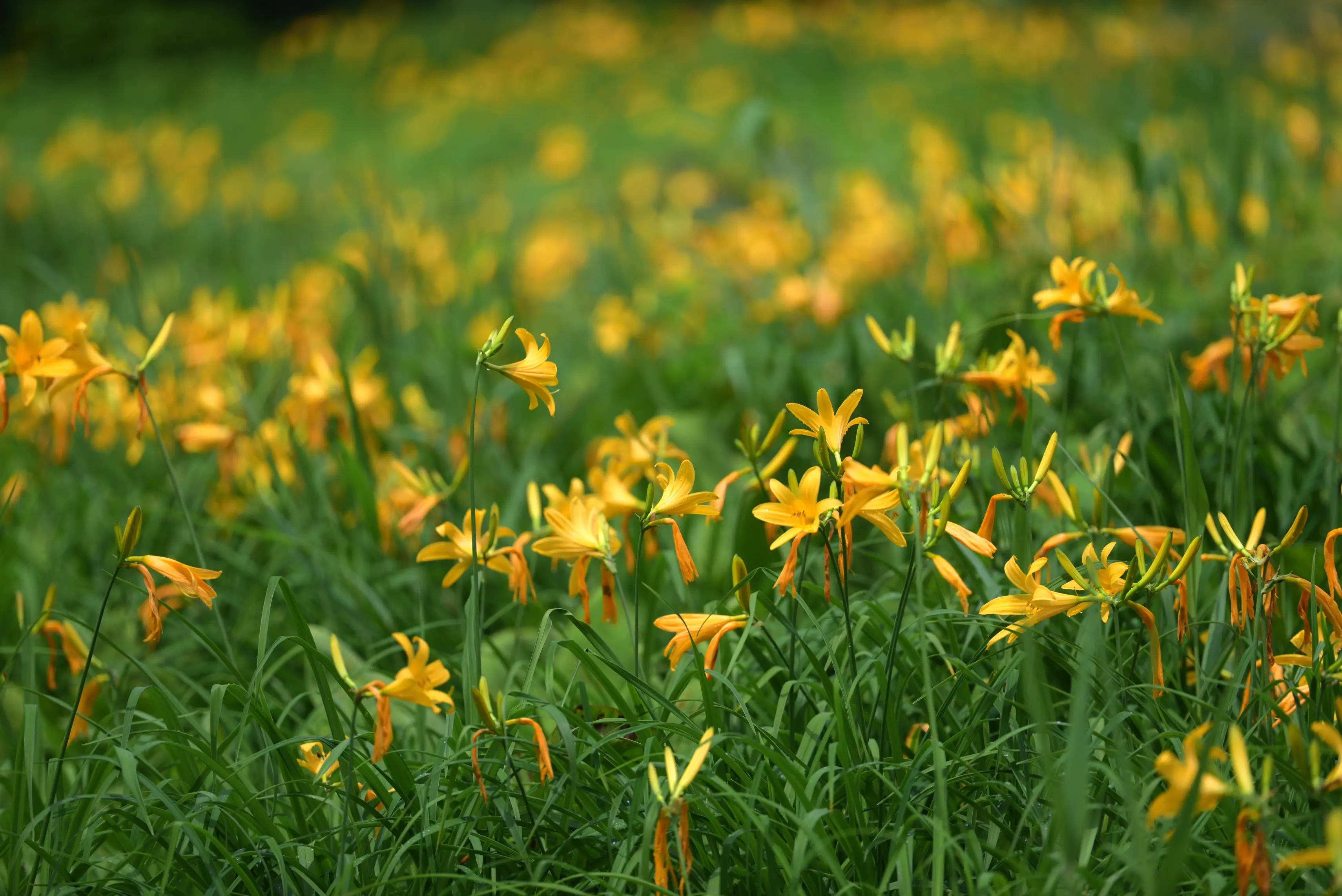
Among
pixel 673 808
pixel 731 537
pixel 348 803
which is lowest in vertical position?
pixel 731 537

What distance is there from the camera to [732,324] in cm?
309

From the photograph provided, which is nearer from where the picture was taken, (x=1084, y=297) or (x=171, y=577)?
(x=171, y=577)

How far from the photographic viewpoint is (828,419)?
3.52 ft

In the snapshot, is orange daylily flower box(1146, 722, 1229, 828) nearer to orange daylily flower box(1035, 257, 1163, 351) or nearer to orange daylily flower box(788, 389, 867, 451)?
orange daylily flower box(788, 389, 867, 451)

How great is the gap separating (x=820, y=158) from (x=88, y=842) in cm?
496

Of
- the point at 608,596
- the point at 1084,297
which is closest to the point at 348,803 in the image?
the point at 608,596

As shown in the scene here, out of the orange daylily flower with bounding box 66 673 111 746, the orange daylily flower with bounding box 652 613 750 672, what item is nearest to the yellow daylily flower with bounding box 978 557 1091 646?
the orange daylily flower with bounding box 652 613 750 672

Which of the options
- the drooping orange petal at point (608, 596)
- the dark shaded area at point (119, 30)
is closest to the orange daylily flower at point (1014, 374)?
the drooping orange petal at point (608, 596)

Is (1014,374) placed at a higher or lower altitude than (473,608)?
higher

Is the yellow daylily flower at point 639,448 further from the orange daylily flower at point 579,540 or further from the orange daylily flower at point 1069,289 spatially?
the orange daylily flower at point 1069,289

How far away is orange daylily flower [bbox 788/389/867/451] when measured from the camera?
101cm

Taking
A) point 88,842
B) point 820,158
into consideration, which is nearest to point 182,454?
point 88,842

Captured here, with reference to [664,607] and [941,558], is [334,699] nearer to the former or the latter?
[664,607]

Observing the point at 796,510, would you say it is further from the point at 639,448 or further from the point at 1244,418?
the point at 1244,418
